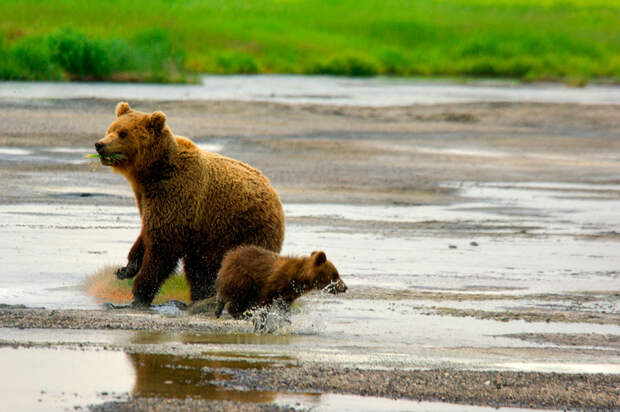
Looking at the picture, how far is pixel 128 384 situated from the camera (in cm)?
698

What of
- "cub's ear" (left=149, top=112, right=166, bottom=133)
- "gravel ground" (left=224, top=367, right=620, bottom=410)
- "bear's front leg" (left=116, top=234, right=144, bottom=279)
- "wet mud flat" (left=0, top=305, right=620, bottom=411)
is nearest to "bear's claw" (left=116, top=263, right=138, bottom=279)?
"bear's front leg" (left=116, top=234, right=144, bottom=279)

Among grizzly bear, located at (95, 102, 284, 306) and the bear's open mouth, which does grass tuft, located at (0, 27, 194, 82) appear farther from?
the bear's open mouth

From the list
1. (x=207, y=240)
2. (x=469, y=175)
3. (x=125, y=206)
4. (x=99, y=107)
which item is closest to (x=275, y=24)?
(x=99, y=107)

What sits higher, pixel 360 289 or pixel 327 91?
pixel 360 289

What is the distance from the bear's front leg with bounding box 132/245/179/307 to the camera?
9930 mm

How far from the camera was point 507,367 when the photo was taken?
318 inches

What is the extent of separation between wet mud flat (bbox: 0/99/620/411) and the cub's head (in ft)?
4.05

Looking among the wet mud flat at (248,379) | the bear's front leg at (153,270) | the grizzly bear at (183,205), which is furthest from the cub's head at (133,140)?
the wet mud flat at (248,379)

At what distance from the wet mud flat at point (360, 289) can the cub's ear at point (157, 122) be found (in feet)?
5.01

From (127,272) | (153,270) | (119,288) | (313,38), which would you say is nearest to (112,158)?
(153,270)

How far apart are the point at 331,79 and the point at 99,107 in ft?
86.0

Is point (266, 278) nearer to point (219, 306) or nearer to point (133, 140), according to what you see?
point (219, 306)

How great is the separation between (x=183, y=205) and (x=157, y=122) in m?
0.72

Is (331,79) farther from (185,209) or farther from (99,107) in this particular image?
(185,209)
